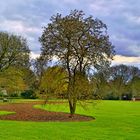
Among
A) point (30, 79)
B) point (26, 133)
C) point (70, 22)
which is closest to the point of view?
point (26, 133)

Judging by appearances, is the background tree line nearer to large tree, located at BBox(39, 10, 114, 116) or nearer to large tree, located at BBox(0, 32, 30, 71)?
large tree, located at BBox(39, 10, 114, 116)

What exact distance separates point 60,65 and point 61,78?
120cm

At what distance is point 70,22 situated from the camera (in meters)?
33.4

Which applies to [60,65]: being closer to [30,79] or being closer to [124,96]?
[30,79]

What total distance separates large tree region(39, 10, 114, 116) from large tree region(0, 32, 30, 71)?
3860 centimetres

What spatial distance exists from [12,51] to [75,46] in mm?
39866

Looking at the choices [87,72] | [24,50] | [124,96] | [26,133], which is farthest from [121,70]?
[26,133]

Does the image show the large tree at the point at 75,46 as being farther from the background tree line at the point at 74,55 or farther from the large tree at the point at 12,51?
the large tree at the point at 12,51

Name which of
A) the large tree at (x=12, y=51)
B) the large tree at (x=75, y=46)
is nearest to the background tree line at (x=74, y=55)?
the large tree at (x=75, y=46)

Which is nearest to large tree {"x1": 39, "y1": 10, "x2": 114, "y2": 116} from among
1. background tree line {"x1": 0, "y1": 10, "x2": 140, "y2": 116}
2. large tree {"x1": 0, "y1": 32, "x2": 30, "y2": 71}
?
background tree line {"x1": 0, "y1": 10, "x2": 140, "y2": 116}

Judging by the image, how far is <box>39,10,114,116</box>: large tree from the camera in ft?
110

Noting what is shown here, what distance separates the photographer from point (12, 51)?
71.9 metres

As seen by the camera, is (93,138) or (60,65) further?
(60,65)

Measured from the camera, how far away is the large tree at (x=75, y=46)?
1315 inches
